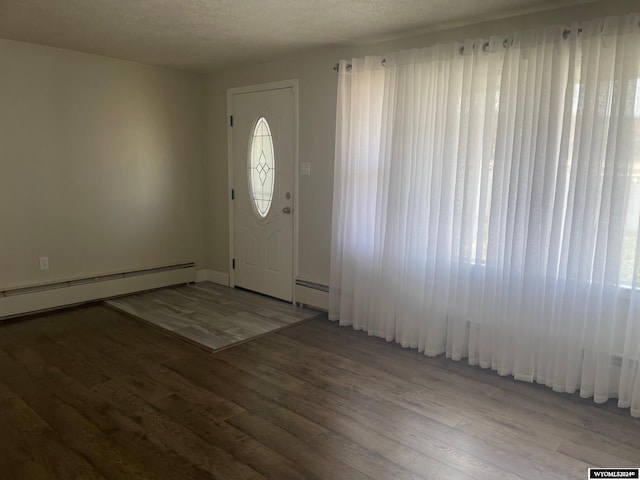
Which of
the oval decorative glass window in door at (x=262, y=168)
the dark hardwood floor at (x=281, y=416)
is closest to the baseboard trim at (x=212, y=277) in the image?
the oval decorative glass window in door at (x=262, y=168)

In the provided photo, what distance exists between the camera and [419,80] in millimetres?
3373

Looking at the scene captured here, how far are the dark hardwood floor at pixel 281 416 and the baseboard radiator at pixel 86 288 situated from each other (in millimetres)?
587

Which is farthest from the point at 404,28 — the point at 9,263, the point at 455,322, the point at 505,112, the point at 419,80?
the point at 9,263

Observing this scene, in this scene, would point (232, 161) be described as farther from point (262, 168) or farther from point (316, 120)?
point (316, 120)

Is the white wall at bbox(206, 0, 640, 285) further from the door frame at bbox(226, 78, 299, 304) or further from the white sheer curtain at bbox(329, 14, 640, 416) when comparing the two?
the white sheer curtain at bbox(329, 14, 640, 416)

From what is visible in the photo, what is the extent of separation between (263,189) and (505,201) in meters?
2.57

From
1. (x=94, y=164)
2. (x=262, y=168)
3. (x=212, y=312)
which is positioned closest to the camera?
(x=212, y=312)

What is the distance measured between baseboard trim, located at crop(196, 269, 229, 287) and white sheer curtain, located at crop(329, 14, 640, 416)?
6.58ft

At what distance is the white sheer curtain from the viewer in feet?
8.70

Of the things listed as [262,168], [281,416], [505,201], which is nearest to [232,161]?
[262,168]

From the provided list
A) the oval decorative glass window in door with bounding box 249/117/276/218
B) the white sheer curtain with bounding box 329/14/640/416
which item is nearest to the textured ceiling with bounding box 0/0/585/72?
the white sheer curtain with bounding box 329/14/640/416

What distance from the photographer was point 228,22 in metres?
3.29

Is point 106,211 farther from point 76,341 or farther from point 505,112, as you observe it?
point 505,112

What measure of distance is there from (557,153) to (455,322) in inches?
52.9
